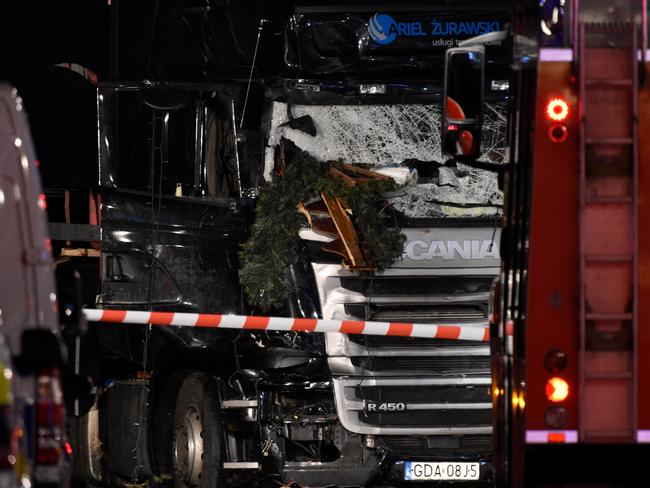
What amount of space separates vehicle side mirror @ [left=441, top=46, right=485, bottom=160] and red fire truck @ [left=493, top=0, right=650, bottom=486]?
47cm

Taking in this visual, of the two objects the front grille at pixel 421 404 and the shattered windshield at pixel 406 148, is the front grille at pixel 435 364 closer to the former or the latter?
the front grille at pixel 421 404

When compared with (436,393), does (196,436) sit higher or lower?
lower

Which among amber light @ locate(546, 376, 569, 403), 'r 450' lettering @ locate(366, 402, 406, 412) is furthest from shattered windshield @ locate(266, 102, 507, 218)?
amber light @ locate(546, 376, 569, 403)

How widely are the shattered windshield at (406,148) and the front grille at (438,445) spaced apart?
148 centimetres

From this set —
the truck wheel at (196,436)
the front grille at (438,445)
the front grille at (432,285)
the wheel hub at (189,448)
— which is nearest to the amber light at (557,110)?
the front grille at (432,285)

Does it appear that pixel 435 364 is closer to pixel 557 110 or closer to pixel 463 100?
pixel 463 100

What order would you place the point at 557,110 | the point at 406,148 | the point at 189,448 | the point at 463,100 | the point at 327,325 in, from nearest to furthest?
the point at 557,110 < the point at 463,100 < the point at 327,325 < the point at 406,148 < the point at 189,448

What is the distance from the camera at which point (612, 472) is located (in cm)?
753

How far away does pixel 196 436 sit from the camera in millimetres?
11062

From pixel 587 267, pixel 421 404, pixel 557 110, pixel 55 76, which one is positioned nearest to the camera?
pixel 587 267

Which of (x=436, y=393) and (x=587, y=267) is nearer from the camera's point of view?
(x=587, y=267)

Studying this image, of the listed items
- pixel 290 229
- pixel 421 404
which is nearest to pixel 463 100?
pixel 290 229

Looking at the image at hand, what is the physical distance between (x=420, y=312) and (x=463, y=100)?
108 inches

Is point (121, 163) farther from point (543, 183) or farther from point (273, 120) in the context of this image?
point (543, 183)
